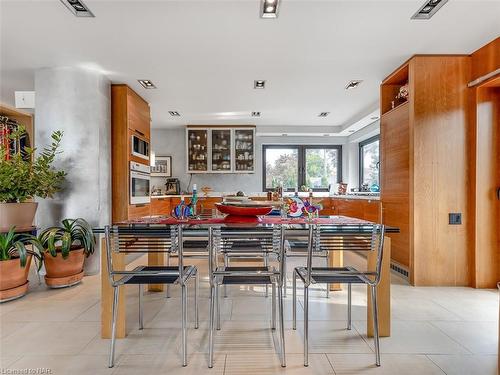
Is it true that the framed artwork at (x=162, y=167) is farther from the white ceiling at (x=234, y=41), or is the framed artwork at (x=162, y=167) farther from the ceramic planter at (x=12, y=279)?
the ceramic planter at (x=12, y=279)

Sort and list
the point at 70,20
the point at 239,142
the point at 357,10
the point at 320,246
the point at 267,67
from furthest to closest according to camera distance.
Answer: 1. the point at 239,142
2. the point at 267,67
3. the point at 70,20
4. the point at 357,10
5. the point at 320,246

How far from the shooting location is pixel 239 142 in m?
6.76

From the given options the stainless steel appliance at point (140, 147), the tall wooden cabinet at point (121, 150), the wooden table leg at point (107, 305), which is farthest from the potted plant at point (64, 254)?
the stainless steel appliance at point (140, 147)

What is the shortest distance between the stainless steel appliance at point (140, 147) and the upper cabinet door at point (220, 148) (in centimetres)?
203

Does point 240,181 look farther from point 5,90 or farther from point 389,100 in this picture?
point 5,90

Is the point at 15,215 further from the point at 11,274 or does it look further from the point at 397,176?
the point at 397,176

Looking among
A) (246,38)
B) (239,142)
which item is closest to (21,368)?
(246,38)

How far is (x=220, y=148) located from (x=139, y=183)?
2551mm

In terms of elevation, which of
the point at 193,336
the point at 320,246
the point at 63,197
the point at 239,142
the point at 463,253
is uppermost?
the point at 239,142

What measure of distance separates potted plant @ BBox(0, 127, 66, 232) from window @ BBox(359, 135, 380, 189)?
17.2 feet

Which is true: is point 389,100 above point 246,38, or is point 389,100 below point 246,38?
below

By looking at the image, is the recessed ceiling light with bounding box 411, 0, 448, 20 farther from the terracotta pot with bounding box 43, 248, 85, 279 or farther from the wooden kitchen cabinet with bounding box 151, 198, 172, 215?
the wooden kitchen cabinet with bounding box 151, 198, 172, 215

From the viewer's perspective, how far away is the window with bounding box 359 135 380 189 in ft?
20.2

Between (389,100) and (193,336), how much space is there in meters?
3.57
